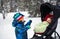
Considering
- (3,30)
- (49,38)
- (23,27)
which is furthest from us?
(3,30)

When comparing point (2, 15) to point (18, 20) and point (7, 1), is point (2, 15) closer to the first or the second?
point (7, 1)

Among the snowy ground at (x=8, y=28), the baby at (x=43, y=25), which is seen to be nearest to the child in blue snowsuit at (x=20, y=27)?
the baby at (x=43, y=25)

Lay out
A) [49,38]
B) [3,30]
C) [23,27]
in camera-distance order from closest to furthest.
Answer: [49,38] → [23,27] → [3,30]

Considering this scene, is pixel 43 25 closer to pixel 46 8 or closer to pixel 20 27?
pixel 46 8

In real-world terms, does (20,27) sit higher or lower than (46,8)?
lower

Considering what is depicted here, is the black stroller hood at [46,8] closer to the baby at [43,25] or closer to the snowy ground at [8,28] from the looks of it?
the baby at [43,25]

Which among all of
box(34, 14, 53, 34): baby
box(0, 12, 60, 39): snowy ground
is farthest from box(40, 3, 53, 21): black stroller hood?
box(0, 12, 60, 39): snowy ground

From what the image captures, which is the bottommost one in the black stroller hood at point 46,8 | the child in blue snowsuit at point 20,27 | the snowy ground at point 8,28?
the snowy ground at point 8,28

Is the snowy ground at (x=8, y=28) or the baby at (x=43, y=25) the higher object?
the baby at (x=43, y=25)

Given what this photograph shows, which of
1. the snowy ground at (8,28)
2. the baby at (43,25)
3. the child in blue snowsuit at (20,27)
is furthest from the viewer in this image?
the snowy ground at (8,28)

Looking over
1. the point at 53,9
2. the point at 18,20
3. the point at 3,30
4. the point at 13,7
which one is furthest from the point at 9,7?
the point at 53,9

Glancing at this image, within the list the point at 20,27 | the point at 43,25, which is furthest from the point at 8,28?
the point at 43,25

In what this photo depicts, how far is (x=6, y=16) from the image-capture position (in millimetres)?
3955

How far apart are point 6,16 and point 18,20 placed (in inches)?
48.3
